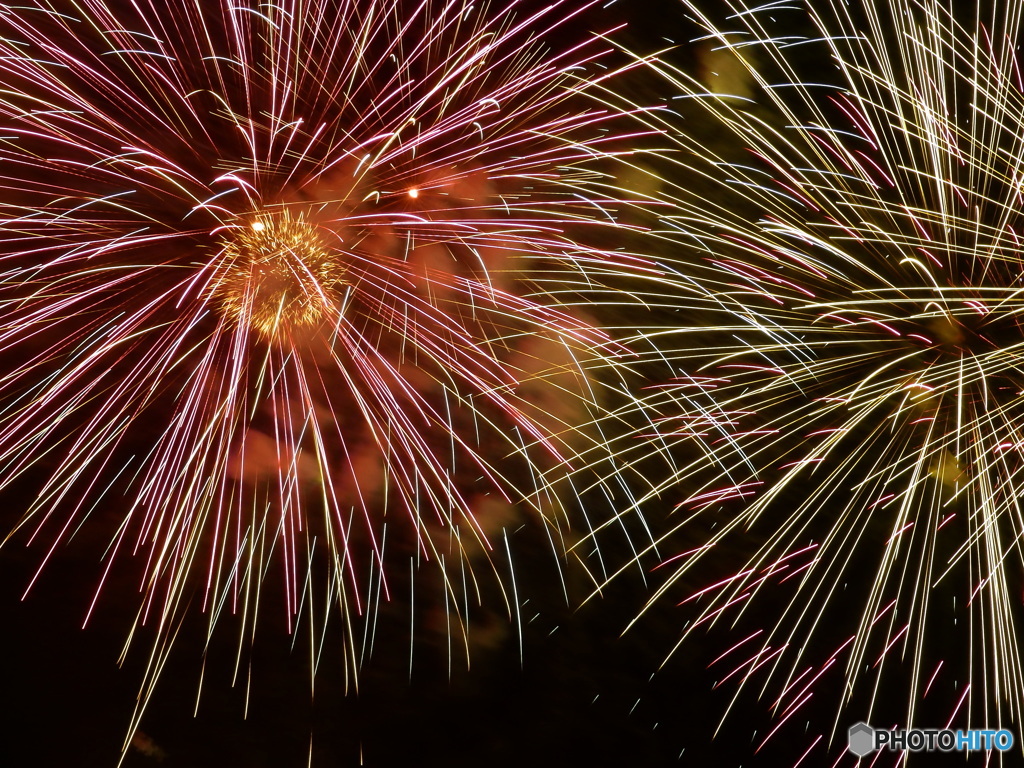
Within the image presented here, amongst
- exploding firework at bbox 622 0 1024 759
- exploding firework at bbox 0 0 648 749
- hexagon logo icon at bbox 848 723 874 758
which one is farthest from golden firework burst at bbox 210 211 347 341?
hexagon logo icon at bbox 848 723 874 758

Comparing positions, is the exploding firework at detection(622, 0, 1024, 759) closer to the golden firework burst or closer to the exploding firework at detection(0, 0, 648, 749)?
the exploding firework at detection(0, 0, 648, 749)

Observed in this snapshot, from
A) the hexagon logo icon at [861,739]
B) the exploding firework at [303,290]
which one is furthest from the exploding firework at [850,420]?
the exploding firework at [303,290]

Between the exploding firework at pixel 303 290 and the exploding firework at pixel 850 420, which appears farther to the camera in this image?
the exploding firework at pixel 850 420

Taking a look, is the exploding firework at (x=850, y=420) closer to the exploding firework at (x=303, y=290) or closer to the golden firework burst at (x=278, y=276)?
the exploding firework at (x=303, y=290)

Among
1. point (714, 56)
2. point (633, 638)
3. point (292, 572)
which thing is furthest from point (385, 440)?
point (714, 56)

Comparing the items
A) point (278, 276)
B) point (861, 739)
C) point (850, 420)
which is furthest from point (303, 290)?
point (861, 739)

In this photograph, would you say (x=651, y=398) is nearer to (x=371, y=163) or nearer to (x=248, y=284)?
(x=371, y=163)
